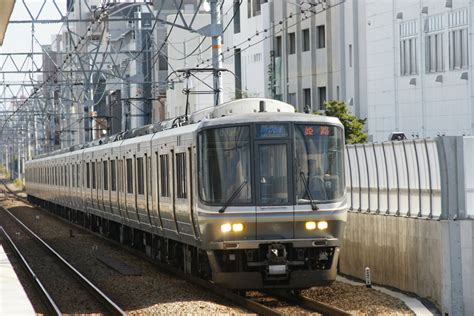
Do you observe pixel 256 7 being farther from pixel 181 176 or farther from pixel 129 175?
pixel 181 176

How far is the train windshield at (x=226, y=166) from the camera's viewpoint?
55.5 ft

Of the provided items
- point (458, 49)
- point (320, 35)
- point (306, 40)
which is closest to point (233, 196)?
point (458, 49)

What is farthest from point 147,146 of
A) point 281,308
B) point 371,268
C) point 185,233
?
point 281,308

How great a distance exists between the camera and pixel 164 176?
2102cm

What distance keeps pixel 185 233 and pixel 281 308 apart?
120 inches

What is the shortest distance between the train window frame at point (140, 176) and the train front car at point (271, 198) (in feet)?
23.0

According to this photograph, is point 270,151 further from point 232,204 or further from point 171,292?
point 171,292

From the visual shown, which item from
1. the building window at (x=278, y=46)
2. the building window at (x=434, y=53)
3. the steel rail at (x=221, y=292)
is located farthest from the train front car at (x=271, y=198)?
the building window at (x=278, y=46)

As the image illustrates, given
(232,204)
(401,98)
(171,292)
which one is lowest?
(171,292)

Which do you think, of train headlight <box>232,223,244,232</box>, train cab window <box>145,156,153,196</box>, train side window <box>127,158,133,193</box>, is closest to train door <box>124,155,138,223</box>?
train side window <box>127,158,133,193</box>

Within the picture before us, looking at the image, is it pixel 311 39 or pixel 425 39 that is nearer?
pixel 425 39

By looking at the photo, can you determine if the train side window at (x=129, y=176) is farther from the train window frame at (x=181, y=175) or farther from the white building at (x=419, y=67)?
the white building at (x=419, y=67)

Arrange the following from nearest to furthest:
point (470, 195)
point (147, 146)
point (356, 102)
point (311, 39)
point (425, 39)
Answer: point (470, 195)
point (147, 146)
point (425, 39)
point (356, 102)
point (311, 39)

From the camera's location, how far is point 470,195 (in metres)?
15.7
